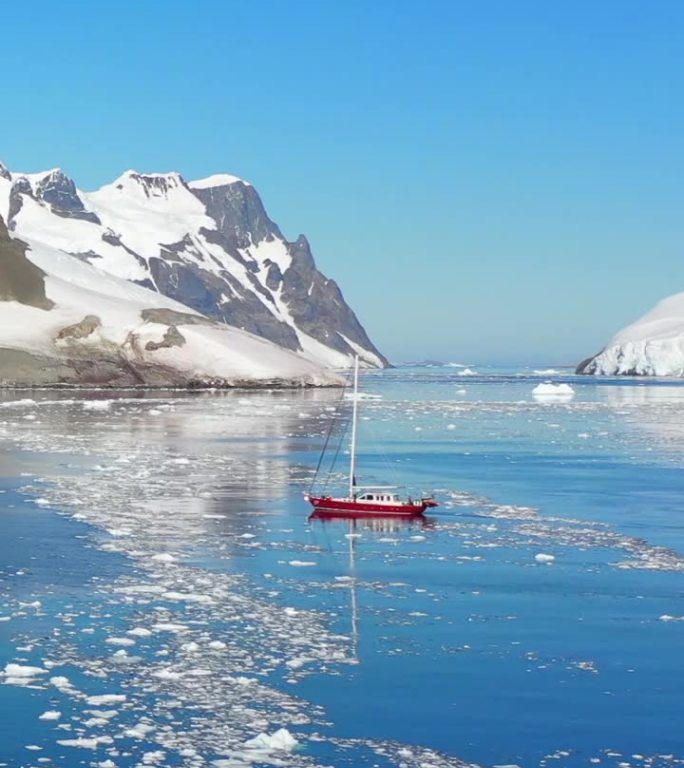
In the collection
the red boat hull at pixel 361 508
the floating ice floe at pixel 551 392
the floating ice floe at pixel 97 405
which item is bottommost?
the red boat hull at pixel 361 508

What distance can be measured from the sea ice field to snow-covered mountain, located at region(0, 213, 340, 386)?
5268cm

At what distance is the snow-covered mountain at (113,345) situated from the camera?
82500mm

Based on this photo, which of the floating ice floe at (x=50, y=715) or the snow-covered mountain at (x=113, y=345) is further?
the snow-covered mountain at (x=113, y=345)

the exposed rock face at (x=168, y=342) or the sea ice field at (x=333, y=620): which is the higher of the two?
the exposed rock face at (x=168, y=342)

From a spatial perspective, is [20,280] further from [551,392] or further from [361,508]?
[361,508]

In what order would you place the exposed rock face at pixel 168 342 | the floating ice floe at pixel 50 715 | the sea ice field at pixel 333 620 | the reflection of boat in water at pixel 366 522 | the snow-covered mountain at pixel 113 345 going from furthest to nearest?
1. the exposed rock face at pixel 168 342
2. the snow-covered mountain at pixel 113 345
3. the reflection of boat in water at pixel 366 522
4. the floating ice floe at pixel 50 715
5. the sea ice field at pixel 333 620

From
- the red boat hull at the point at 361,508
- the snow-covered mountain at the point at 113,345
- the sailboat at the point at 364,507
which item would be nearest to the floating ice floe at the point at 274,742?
the sailboat at the point at 364,507

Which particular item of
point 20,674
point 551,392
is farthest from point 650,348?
point 20,674

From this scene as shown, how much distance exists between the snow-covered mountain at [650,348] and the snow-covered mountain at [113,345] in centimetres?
7157

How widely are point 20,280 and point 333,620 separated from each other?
8294cm

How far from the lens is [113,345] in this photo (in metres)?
85.1

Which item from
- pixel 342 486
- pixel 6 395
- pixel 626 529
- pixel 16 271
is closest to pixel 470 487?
pixel 342 486

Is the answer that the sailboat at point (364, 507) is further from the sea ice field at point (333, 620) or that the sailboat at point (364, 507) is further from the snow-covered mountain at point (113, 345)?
the snow-covered mountain at point (113, 345)

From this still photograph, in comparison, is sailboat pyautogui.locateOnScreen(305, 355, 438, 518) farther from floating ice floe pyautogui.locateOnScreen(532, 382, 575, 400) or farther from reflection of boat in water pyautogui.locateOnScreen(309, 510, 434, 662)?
floating ice floe pyautogui.locateOnScreen(532, 382, 575, 400)
